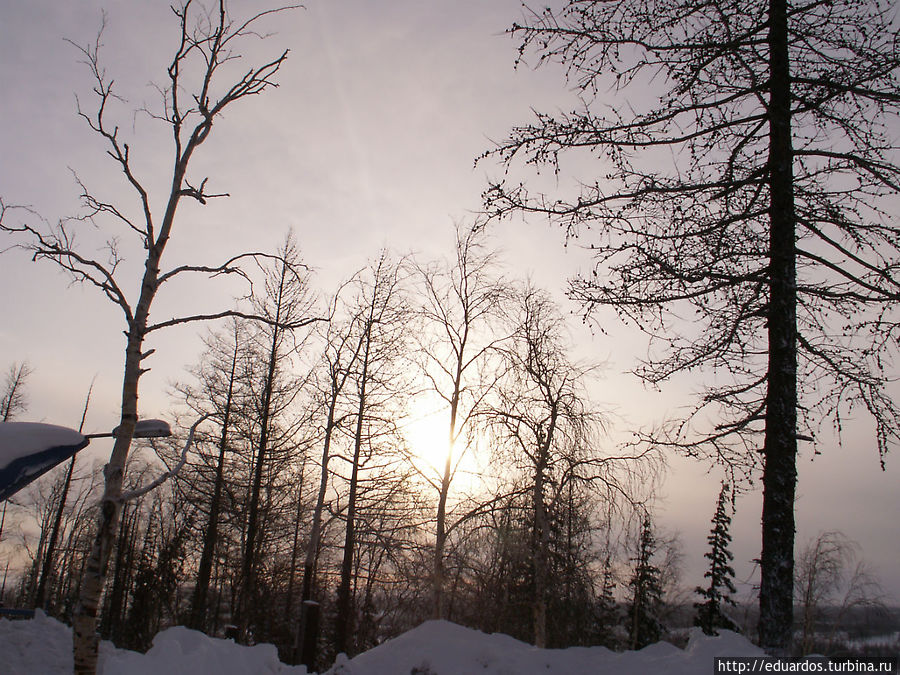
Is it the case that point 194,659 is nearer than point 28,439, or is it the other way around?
point 28,439

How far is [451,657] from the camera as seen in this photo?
477cm

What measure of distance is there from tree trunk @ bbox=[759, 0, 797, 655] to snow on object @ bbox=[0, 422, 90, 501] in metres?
6.63

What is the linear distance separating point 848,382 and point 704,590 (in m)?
31.5

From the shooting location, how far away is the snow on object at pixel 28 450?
554 centimetres

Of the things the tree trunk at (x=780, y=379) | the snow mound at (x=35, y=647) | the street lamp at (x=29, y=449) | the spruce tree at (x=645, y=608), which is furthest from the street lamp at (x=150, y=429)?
the spruce tree at (x=645, y=608)

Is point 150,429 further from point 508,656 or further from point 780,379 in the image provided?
point 780,379

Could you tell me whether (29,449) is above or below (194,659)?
above

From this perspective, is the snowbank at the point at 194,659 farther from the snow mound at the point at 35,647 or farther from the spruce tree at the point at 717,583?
the spruce tree at the point at 717,583

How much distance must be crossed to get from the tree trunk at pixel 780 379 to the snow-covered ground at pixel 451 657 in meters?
0.90

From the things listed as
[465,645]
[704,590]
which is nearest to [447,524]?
[465,645]

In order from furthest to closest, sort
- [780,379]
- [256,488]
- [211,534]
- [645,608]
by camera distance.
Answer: [645,608] < [211,534] < [256,488] < [780,379]

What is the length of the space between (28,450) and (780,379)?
6961 mm

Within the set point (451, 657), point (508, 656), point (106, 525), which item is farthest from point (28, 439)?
point (508, 656)

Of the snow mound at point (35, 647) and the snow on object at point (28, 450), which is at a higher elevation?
the snow on object at point (28, 450)
